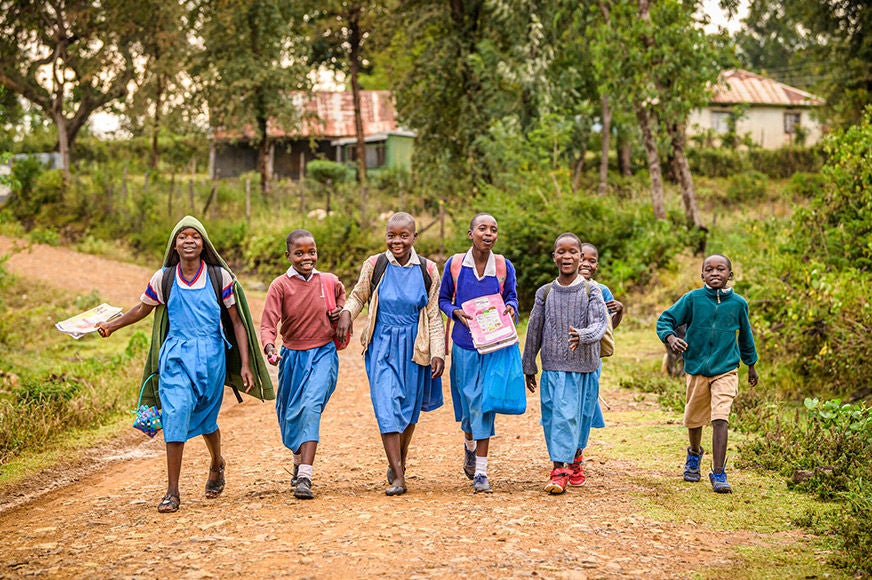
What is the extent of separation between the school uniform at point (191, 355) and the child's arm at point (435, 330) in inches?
55.8

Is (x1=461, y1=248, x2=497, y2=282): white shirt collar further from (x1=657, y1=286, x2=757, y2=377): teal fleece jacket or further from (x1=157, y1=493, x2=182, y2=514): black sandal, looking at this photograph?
(x1=157, y1=493, x2=182, y2=514): black sandal

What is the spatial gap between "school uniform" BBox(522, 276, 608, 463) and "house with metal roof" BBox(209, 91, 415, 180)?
36.4 metres

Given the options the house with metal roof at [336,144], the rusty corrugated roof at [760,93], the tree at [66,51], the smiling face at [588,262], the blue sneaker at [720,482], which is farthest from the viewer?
the rusty corrugated roof at [760,93]

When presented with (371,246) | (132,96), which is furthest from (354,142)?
(371,246)

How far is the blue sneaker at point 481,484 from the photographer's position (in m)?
6.99

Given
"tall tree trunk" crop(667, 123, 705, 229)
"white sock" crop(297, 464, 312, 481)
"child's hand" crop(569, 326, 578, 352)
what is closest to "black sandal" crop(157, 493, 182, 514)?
"white sock" crop(297, 464, 312, 481)

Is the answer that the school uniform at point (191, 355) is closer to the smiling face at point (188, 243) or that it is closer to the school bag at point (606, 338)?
the smiling face at point (188, 243)

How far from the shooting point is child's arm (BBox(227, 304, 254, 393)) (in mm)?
7070

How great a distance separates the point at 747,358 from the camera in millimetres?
7328

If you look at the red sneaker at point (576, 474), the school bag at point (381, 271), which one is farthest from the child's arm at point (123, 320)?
the red sneaker at point (576, 474)

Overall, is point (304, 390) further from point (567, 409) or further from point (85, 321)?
point (567, 409)

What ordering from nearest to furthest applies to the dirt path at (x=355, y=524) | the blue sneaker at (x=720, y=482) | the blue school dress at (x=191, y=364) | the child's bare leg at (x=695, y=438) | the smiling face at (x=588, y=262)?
1. the dirt path at (x=355, y=524)
2. the blue school dress at (x=191, y=364)
3. the blue sneaker at (x=720, y=482)
4. the child's bare leg at (x=695, y=438)
5. the smiling face at (x=588, y=262)

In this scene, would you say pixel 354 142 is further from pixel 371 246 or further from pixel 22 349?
pixel 22 349

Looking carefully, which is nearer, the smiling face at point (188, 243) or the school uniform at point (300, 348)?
the smiling face at point (188, 243)
